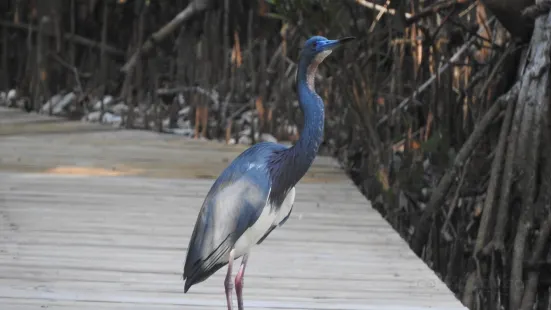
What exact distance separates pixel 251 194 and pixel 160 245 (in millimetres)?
1372

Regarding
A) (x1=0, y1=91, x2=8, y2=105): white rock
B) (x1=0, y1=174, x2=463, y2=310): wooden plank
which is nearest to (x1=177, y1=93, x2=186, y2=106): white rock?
(x1=0, y1=91, x2=8, y2=105): white rock

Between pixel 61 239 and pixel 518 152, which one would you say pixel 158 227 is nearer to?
pixel 61 239

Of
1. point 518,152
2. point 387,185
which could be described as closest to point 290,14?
point 387,185

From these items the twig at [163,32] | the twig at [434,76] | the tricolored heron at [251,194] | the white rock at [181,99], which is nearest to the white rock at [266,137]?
the twig at [434,76]

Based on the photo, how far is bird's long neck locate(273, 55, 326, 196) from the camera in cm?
317

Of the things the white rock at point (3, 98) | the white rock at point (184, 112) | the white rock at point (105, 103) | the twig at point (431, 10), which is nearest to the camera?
the twig at point (431, 10)

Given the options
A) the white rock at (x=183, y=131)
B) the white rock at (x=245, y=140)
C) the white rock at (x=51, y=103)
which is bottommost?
the white rock at (x=51, y=103)

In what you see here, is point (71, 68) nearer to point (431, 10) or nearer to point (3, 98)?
point (3, 98)

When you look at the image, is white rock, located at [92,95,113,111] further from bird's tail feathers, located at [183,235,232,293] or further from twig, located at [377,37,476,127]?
bird's tail feathers, located at [183,235,232,293]

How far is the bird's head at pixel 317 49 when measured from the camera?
3160mm

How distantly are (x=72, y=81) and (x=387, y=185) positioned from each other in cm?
568

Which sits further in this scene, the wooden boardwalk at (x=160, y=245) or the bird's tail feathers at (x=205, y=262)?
the wooden boardwalk at (x=160, y=245)

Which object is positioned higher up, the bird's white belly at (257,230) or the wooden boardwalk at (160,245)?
the bird's white belly at (257,230)

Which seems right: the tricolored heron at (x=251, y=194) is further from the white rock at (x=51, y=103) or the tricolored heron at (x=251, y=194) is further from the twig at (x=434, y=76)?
the white rock at (x=51, y=103)
